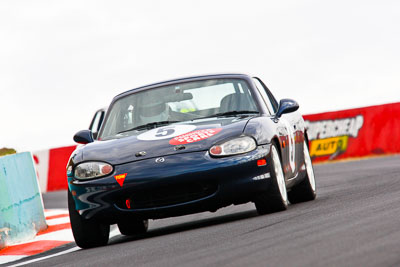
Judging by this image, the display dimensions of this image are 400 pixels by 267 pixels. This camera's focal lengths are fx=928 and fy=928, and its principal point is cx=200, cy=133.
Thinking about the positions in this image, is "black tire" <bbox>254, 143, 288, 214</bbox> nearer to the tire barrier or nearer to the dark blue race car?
the dark blue race car

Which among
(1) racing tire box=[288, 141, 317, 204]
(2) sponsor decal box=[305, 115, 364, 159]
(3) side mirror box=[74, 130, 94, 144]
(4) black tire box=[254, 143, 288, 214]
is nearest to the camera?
(4) black tire box=[254, 143, 288, 214]

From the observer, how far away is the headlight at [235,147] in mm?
7445

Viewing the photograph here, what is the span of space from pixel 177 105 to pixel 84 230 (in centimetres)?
155

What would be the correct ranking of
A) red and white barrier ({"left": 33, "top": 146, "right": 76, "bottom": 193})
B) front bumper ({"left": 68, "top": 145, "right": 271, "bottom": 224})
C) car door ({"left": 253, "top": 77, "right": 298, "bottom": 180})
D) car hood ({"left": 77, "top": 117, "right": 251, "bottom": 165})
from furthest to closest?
red and white barrier ({"left": 33, "top": 146, "right": 76, "bottom": 193})
car door ({"left": 253, "top": 77, "right": 298, "bottom": 180})
car hood ({"left": 77, "top": 117, "right": 251, "bottom": 165})
front bumper ({"left": 68, "top": 145, "right": 271, "bottom": 224})

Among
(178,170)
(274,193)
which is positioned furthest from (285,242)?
(274,193)

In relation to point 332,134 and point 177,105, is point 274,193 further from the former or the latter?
point 332,134

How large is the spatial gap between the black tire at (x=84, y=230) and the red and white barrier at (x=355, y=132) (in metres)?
15.0

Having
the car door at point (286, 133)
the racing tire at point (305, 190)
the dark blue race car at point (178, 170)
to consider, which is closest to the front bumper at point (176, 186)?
the dark blue race car at point (178, 170)

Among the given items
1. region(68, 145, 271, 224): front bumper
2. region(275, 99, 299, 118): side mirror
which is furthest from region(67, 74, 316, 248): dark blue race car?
region(275, 99, 299, 118): side mirror

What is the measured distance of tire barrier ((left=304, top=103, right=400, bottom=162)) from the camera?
21859 millimetres

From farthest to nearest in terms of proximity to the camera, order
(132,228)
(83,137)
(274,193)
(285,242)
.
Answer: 1. (132,228)
2. (83,137)
3. (274,193)
4. (285,242)

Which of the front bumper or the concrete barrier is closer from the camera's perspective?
the front bumper

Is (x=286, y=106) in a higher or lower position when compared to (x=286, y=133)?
higher

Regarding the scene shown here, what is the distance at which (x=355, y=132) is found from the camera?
22.2 meters
